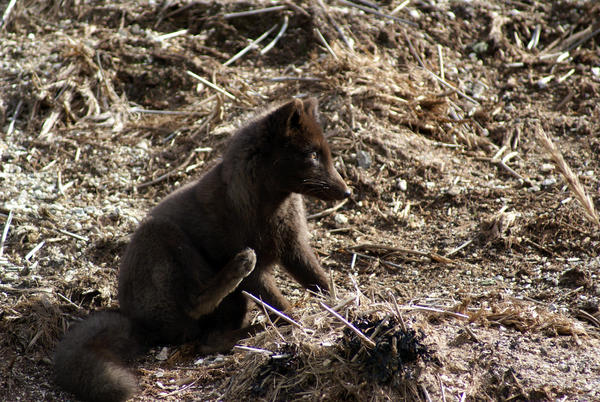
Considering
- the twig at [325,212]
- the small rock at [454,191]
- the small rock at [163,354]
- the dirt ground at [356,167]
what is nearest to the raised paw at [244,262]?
the dirt ground at [356,167]

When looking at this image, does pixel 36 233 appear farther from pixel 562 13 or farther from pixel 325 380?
pixel 562 13

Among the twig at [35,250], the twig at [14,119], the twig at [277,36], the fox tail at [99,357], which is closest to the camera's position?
the fox tail at [99,357]

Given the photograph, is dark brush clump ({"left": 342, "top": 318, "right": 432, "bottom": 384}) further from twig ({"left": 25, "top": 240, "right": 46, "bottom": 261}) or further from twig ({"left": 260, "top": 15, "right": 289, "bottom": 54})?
twig ({"left": 260, "top": 15, "right": 289, "bottom": 54})

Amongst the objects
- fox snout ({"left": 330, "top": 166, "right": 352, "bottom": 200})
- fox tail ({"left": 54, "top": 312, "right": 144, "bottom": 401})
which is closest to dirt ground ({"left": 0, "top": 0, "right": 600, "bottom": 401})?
fox tail ({"left": 54, "top": 312, "right": 144, "bottom": 401})

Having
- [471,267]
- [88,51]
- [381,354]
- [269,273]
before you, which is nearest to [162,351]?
[269,273]

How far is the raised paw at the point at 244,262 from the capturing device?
538 cm

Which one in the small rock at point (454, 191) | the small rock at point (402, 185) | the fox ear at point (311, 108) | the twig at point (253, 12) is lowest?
the small rock at point (454, 191)

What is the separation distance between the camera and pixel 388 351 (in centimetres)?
422

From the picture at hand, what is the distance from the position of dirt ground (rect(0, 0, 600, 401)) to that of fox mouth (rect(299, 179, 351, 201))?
0.84 m

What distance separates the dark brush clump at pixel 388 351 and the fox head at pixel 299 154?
65.8 inches

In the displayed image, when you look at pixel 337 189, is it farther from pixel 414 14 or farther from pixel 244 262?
pixel 414 14

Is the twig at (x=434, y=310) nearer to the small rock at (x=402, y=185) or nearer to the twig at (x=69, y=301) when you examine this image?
the small rock at (x=402, y=185)

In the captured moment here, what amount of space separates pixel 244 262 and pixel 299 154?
104 centimetres

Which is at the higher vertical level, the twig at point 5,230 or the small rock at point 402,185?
the twig at point 5,230
